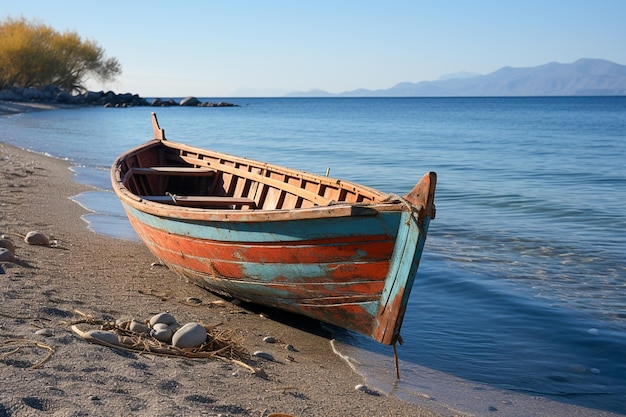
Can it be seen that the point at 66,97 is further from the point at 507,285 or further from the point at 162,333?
the point at 162,333

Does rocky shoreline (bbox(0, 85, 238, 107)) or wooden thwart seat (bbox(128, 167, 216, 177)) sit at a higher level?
wooden thwart seat (bbox(128, 167, 216, 177))

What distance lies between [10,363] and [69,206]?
8.09m

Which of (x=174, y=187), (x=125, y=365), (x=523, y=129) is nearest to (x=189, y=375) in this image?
(x=125, y=365)

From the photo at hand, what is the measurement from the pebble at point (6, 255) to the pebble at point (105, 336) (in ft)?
7.92

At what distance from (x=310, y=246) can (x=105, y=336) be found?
1712 mm

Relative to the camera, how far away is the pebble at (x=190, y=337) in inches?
200

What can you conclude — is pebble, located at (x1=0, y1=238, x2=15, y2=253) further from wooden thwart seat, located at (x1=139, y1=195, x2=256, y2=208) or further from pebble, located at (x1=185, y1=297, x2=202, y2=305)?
pebble, located at (x1=185, y1=297, x2=202, y2=305)

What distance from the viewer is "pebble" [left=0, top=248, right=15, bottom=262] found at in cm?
675

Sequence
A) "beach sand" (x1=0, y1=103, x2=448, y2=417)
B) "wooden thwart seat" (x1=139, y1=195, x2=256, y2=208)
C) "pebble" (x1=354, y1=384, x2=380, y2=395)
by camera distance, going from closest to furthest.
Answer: "beach sand" (x1=0, y1=103, x2=448, y2=417), "pebble" (x1=354, y1=384, x2=380, y2=395), "wooden thwart seat" (x1=139, y1=195, x2=256, y2=208)

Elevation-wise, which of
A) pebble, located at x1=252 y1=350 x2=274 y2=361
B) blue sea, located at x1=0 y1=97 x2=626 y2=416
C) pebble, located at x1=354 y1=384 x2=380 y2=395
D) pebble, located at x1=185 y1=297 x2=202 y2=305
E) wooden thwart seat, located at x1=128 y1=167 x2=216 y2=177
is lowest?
blue sea, located at x1=0 y1=97 x2=626 y2=416

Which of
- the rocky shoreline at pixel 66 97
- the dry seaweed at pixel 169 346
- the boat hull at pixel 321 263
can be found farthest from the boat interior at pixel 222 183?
the rocky shoreline at pixel 66 97

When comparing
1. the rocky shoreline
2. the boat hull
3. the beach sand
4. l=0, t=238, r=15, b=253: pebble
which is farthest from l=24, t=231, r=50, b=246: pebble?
the rocky shoreline

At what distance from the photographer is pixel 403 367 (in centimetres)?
582

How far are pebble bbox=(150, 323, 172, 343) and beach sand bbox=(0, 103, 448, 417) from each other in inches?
15.2
